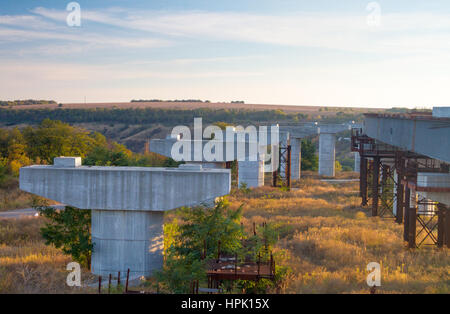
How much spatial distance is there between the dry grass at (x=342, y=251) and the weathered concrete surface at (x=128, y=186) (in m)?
3.00

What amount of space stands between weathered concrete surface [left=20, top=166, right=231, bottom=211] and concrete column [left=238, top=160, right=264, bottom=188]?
2346cm

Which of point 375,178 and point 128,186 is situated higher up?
point 128,186

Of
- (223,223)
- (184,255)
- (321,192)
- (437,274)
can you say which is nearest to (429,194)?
(437,274)

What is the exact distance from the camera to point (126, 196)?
14258 millimetres

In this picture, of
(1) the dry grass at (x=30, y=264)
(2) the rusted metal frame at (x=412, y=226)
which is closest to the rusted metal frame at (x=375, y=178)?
(2) the rusted metal frame at (x=412, y=226)

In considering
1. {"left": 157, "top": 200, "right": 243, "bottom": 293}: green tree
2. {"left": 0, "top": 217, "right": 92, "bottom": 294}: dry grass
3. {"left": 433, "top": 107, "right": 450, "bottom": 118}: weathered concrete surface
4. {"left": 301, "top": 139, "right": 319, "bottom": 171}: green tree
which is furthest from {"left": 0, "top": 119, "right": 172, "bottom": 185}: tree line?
{"left": 433, "top": 107, "right": 450, "bottom": 118}: weathered concrete surface

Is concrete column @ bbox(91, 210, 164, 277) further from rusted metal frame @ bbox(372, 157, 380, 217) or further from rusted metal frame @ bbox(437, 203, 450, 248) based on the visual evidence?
rusted metal frame @ bbox(372, 157, 380, 217)

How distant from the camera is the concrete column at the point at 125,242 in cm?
1430

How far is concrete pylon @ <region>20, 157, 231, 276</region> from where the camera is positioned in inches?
552

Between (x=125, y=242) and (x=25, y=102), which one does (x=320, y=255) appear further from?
(x=25, y=102)

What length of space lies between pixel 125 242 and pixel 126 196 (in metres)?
1.43

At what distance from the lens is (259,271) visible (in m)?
11.7

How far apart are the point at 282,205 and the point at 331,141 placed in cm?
2469

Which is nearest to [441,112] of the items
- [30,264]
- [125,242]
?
[125,242]
